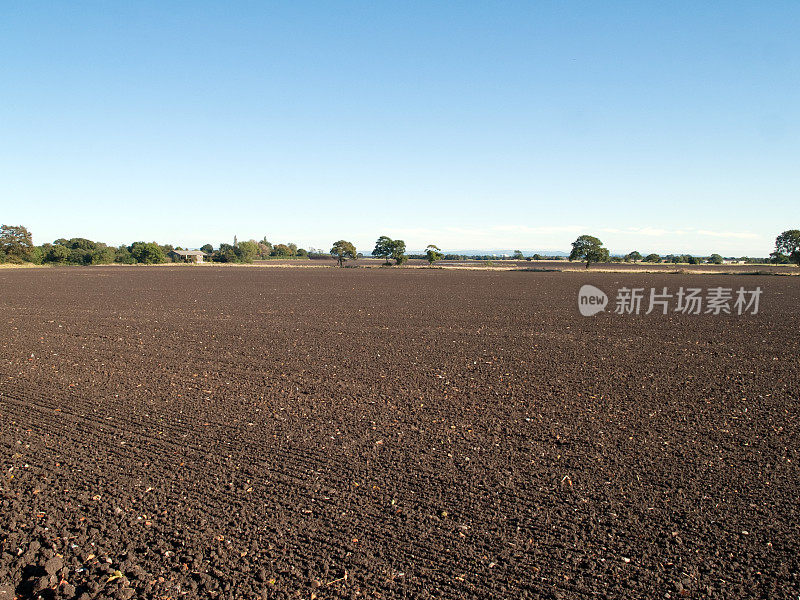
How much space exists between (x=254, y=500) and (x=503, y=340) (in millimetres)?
11767

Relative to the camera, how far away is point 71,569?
4355mm

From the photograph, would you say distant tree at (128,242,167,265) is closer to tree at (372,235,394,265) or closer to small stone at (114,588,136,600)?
tree at (372,235,394,265)

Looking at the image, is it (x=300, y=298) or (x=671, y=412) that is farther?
(x=300, y=298)

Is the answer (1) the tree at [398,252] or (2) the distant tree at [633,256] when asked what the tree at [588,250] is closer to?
(1) the tree at [398,252]

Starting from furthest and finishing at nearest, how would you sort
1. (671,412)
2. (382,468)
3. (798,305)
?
1. (798,305)
2. (671,412)
3. (382,468)

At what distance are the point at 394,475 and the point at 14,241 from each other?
108 metres

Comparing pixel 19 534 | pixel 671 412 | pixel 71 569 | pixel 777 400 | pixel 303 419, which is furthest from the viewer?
pixel 777 400

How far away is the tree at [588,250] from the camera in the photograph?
106062mm

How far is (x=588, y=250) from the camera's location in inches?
4193

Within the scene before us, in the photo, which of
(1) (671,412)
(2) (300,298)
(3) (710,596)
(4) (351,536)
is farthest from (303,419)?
(2) (300,298)

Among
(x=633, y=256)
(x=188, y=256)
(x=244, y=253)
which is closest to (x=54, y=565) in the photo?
(x=244, y=253)

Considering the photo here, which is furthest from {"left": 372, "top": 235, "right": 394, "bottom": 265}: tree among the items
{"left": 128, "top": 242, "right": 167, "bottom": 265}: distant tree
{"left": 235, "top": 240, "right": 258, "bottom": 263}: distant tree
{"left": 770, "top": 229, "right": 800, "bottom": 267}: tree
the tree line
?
{"left": 770, "top": 229, "right": 800, "bottom": 267}: tree

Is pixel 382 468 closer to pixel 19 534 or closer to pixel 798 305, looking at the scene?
pixel 19 534

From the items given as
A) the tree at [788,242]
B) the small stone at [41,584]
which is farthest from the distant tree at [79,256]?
A: the tree at [788,242]
